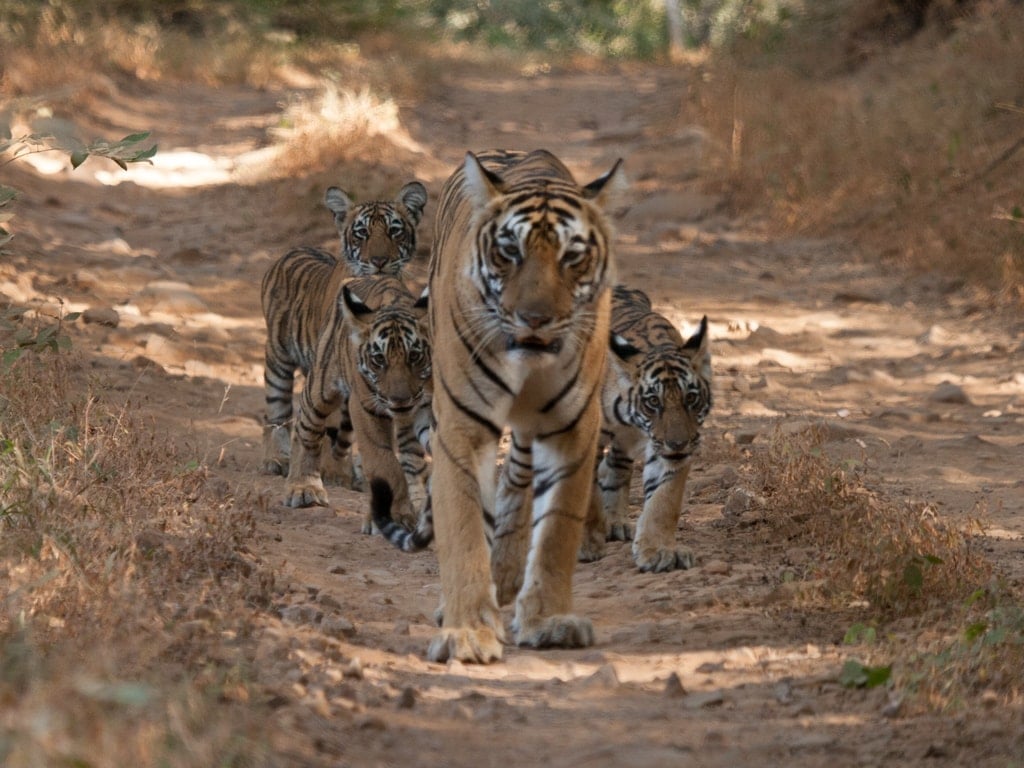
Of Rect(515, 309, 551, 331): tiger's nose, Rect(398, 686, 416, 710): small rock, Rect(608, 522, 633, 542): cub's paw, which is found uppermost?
Rect(515, 309, 551, 331): tiger's nose

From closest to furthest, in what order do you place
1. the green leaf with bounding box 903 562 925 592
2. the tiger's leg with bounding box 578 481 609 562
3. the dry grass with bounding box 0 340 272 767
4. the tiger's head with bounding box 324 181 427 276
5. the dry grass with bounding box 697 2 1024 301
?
the dry grass with bounding box 0 340 272 767
the green leaf with bounding box 903 562 925 592
the tiger's leg with bounding box 578 481 609 562
the tiger's head with bounding box 324 181 427 276
the dry grass with bounding box 697 2 1024 301

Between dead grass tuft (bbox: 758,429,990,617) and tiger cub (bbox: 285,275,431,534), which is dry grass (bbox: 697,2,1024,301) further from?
tiger cub (bbox: 285,275,431,534)

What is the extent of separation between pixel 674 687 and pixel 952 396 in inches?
211

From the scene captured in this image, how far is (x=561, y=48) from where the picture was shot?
30.5m

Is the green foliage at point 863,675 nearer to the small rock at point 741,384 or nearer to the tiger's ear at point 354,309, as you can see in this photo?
the tiger's ear at point 354,309

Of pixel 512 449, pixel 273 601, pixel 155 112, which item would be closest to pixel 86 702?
pixel 273 601

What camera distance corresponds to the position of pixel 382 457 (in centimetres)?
662

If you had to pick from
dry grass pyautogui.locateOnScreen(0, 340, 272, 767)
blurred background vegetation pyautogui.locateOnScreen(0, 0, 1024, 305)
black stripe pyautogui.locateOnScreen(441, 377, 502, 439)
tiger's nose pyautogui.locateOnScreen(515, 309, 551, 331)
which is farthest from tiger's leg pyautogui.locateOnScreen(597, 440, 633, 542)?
blurred background vegetation pyautogui.locateOnScreen(0, 0, 1024, 305)

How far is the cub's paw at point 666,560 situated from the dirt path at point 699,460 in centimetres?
5

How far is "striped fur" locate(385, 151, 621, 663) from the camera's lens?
14.6 ft

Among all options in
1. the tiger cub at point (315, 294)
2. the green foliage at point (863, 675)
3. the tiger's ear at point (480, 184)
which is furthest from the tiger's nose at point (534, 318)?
the tiger cub at point (315, 294)

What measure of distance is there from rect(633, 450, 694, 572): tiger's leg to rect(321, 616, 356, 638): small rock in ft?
5.27

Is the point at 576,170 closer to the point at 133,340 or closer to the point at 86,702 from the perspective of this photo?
the point at 133,340

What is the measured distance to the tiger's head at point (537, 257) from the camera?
4.38 meters
